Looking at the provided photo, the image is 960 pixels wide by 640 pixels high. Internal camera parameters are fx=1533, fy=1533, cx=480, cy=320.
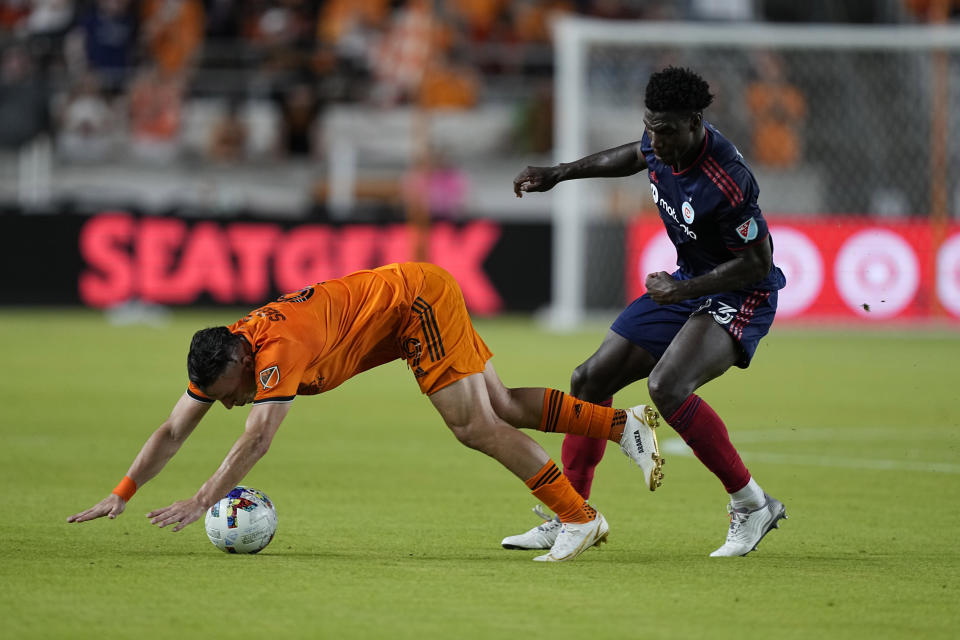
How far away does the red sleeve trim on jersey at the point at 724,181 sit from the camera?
6496mm

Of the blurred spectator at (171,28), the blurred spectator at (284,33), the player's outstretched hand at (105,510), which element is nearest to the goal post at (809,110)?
the blurred spectator at (284,33)

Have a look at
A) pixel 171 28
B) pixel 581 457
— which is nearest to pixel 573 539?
pixel 581 457

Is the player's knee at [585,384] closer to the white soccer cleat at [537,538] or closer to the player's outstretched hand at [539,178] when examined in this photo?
the white soccer cleat at [537,538]

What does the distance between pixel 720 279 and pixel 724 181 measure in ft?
1.37

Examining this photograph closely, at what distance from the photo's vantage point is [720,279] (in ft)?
21.4

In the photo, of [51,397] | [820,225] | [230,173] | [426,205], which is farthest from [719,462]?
[230,173]

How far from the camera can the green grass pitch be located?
5230 millimetres

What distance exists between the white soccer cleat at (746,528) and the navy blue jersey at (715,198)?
1.02 metres

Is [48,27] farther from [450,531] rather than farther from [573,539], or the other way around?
[573,539]

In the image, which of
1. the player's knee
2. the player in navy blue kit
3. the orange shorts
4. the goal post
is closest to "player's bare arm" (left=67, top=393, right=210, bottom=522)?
the orange shorts

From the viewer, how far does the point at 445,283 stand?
6664 millimetres

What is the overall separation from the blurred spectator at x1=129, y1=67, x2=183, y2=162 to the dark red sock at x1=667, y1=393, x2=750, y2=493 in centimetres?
1791

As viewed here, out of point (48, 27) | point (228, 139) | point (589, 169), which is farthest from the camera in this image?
point (48, 27)

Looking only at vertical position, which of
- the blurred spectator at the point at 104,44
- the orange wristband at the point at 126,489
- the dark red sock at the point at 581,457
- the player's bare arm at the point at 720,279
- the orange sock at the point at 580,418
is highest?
the blurred spectator at the point at 104,44
